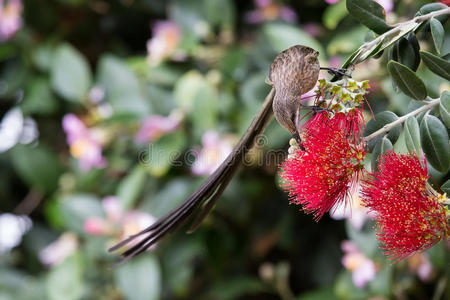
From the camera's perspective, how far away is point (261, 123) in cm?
66

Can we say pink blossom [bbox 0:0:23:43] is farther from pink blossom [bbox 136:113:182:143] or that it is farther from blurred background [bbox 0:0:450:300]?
pink blossom [bbox 136:113:182:143]

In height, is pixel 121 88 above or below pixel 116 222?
above

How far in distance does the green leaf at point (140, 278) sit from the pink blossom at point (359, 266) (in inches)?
16.4

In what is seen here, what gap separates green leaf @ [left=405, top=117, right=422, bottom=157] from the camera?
52 cm

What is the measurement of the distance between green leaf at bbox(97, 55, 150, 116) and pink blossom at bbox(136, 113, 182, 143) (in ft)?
0.16

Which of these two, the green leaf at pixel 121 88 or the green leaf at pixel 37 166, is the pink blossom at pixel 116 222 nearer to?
the green leaf at pixel 121 88

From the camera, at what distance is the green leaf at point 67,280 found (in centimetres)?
127

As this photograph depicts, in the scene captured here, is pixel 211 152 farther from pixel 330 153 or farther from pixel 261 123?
pixel 330 153

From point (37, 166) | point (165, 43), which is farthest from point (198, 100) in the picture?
point (37, 166)

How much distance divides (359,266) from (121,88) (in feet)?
2.34

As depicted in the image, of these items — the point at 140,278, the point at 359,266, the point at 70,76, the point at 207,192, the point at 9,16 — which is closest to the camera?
the point at 207,192

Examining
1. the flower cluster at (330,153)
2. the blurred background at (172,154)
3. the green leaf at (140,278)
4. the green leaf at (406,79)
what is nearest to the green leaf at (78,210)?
the blurred background at (172,154)

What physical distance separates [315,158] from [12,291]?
1.27m

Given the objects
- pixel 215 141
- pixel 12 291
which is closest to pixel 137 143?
pixel 215 141
